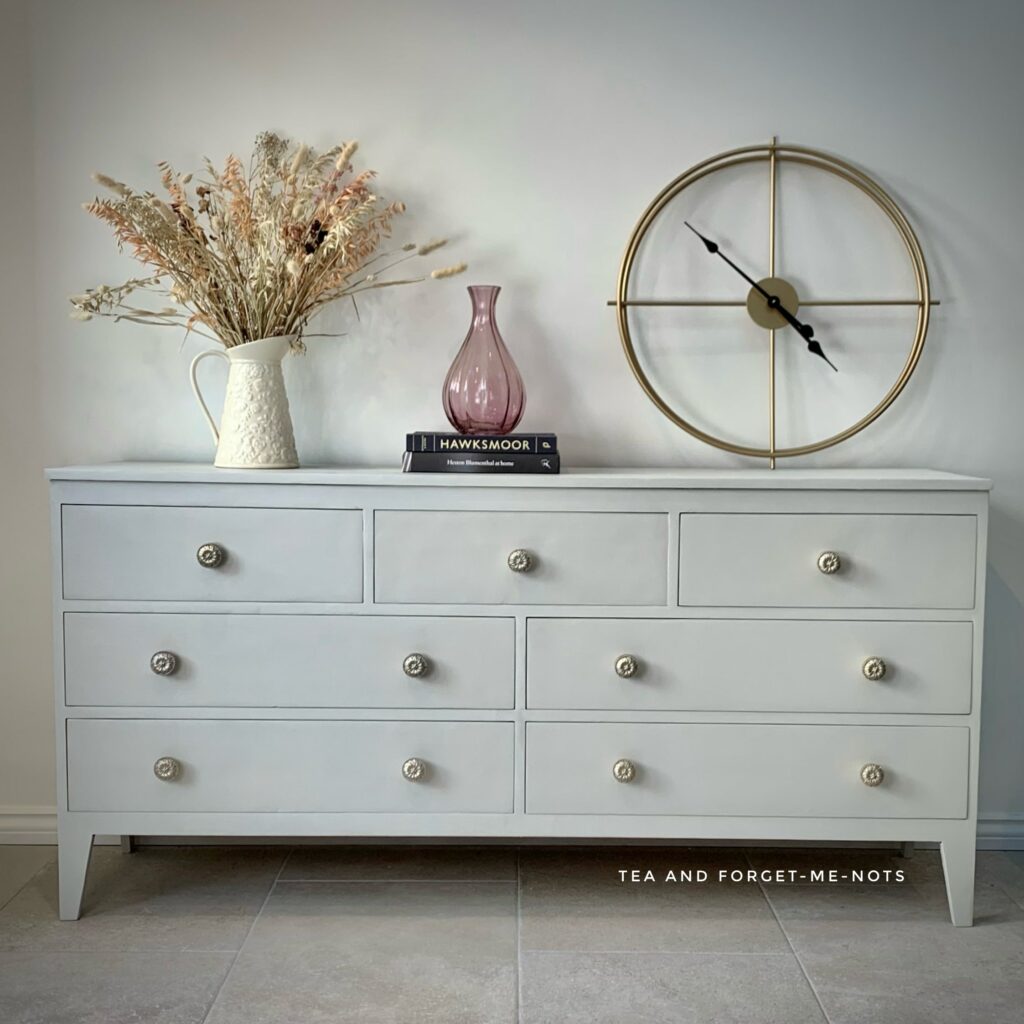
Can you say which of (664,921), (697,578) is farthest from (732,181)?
(664,921)

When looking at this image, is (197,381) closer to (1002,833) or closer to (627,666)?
(627,666)

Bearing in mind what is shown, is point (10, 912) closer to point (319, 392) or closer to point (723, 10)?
point (319, 392)

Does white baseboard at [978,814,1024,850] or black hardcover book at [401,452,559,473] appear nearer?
black hardcover book at [401,452,559,473]

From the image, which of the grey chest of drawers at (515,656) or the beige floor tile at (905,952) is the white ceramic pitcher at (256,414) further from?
the beige floor tile at (905,952)

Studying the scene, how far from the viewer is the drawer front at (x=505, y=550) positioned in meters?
2.07

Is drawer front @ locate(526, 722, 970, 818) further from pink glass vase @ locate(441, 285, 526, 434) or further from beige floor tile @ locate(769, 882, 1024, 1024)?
pink glass vase @ locate(441, 285, 526, 434)

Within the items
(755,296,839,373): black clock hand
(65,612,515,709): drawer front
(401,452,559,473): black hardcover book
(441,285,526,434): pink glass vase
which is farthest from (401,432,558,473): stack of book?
(755,296,839,373): black clock hand

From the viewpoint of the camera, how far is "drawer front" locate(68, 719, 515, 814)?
2088mm

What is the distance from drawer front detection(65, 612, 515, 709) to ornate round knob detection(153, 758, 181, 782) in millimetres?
100

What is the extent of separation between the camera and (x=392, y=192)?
95.0 inches

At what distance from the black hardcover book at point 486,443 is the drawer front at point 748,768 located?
504 mm

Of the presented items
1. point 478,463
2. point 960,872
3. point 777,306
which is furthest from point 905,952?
point 777,306

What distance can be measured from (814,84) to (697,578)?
1.11 metres

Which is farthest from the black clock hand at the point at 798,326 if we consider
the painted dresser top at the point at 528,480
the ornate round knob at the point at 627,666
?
the ornate round knob at the point at 627,666
